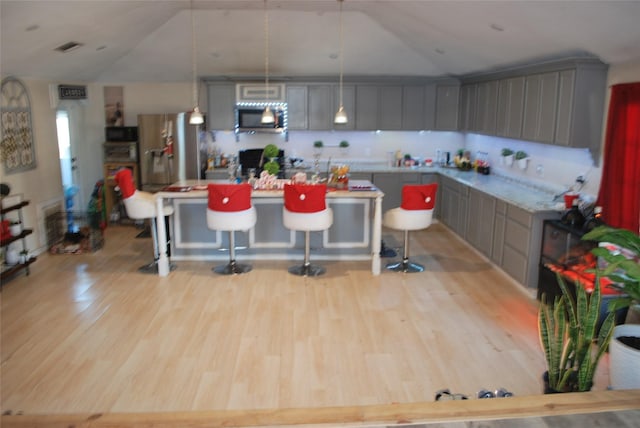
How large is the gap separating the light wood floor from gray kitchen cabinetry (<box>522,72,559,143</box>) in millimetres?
1765

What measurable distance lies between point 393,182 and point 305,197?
3.55m

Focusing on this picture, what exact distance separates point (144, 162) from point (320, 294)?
15.0ft

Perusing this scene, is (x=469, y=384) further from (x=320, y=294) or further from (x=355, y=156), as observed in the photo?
(x=355, y=156)

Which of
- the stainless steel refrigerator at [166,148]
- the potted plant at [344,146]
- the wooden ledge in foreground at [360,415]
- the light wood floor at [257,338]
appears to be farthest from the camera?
the potted plant at [344,146]

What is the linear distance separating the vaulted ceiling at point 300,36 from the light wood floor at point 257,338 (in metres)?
2.66

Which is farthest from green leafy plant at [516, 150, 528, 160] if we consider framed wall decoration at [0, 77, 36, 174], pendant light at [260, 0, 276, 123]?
framed wall decoration at [0, 77, 36, 174]

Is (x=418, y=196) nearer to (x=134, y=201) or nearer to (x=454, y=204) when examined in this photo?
(x=454, y=204)

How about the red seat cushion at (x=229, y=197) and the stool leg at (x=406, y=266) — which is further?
the stool leg at (x=406, y=266)

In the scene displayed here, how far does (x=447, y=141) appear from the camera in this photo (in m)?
9.67

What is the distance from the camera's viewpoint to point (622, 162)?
15.8 feet

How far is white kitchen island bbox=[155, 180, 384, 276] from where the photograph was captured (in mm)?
6707

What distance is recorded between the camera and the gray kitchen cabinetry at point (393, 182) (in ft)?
29.5

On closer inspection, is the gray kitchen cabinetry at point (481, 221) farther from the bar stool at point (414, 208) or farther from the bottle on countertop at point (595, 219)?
the bottle on countertop at point (595, 219)

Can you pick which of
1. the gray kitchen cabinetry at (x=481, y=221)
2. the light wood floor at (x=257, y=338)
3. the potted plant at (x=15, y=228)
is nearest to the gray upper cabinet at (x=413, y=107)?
the gray kitchen cabinetry at (x=481, y=221)
